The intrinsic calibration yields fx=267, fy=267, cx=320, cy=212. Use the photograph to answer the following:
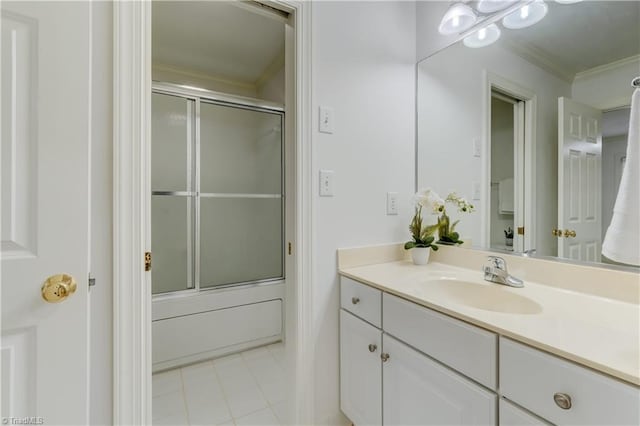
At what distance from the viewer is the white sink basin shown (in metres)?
0.93

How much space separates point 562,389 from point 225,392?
1.66 meters

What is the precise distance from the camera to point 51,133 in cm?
73

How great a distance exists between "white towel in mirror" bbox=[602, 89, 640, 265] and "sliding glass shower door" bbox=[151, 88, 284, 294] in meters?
2.08

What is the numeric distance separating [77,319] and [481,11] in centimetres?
199

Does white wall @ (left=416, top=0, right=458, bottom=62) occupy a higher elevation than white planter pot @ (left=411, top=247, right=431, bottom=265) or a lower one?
higher

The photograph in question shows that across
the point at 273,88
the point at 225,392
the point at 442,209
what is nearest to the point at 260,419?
the point at 225,392

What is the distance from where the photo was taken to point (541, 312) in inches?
31.9

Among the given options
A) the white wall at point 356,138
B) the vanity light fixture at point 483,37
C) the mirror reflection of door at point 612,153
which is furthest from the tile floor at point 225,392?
the vanity light fixture at point 483,37

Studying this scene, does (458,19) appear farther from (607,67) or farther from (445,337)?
(445,337)

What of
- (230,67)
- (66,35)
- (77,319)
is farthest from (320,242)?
(230,67)

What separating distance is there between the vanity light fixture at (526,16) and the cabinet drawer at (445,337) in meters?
1.28

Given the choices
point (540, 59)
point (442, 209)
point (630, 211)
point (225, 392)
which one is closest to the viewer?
point (630, 211)

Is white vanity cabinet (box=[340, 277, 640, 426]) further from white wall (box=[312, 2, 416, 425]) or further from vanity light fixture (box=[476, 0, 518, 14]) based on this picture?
vanity light fixture (box=[476, 0, 518, 14])

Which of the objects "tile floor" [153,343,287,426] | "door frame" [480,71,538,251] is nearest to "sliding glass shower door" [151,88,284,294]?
"tile floor" [153,343,287,426]
